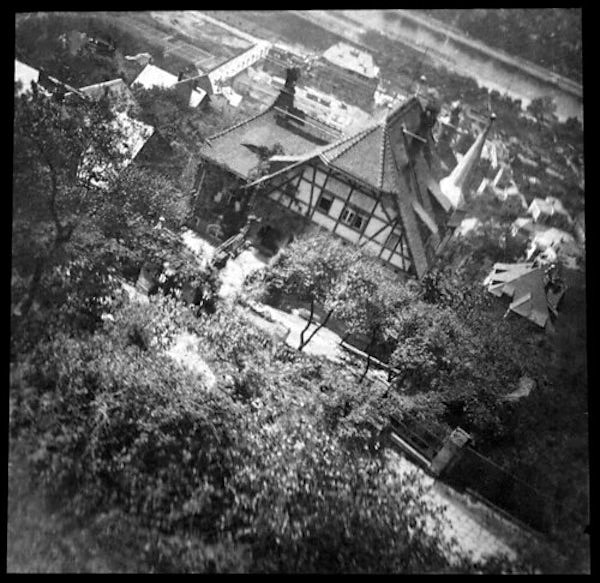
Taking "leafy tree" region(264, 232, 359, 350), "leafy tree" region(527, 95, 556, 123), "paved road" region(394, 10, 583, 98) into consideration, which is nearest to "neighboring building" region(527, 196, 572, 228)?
"leafy tree" region(527, 95, 556, 123)

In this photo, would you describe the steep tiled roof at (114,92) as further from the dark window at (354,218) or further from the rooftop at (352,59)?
the dark window at (354,218)

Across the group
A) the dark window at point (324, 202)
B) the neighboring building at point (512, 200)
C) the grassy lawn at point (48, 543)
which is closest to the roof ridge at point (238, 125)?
the dark window at point (324, 202)

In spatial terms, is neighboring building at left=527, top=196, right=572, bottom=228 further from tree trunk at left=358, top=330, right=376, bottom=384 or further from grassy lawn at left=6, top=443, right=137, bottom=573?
grassy lawn at left=6, top=443, right=137, bottom=573

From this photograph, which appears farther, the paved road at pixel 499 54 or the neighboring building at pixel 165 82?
the neighboring building at pixel 165 82

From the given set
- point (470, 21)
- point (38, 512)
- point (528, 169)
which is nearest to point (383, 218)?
point (528, 169)

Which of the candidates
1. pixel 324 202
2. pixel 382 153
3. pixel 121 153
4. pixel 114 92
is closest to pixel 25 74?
pixel 114 92

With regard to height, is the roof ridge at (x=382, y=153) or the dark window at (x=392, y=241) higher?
the roof ridge at (x=382, y=153)

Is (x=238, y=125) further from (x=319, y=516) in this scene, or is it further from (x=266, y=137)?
(x=319, y=516)

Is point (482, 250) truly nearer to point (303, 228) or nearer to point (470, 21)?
point (303, 228)
